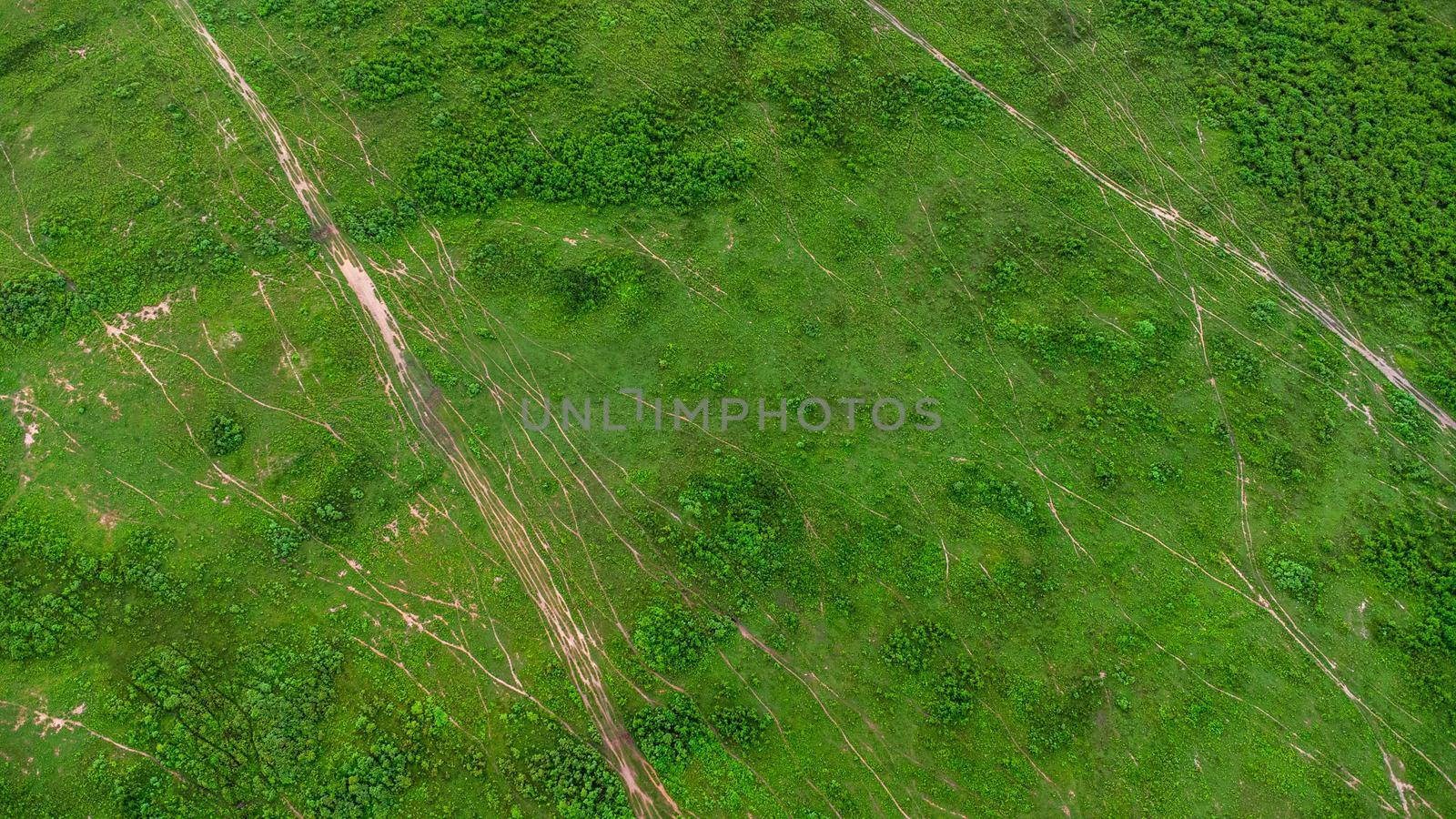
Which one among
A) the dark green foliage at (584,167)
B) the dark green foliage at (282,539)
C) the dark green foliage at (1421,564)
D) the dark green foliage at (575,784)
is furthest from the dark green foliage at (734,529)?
the dark green foliage at (1421,564)

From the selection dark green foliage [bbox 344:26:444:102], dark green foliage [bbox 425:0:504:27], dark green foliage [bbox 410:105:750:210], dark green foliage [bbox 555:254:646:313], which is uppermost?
dark green foliage [bbox 425:0:504:27]

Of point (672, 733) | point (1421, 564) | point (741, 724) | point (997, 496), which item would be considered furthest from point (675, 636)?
point (1421, 564)

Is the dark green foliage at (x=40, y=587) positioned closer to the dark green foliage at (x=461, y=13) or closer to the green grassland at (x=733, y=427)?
the green grassland at (x=733, y=427)

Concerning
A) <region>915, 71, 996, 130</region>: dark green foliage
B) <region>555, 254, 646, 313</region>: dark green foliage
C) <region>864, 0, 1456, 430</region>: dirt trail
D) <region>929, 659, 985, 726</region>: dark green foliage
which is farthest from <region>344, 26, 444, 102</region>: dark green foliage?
<region>929, 659, 985, 726</region>: dark green foliage

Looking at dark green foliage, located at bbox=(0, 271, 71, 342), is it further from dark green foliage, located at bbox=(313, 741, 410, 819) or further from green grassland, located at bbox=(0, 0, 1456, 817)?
dark green foliage, located at bbox=(313, 741, 410, 819)

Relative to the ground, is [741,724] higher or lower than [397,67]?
lower

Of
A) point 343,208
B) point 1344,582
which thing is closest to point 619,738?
point 343,208

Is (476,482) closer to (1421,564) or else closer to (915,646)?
(915,646)

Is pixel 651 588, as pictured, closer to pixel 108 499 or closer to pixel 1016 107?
pixel 108 499
